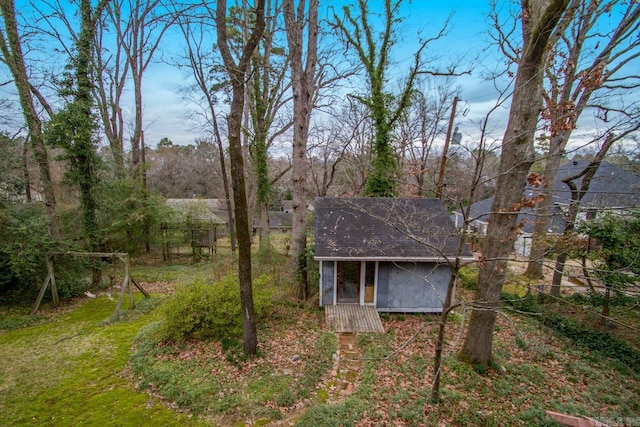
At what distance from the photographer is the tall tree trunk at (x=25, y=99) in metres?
8.45

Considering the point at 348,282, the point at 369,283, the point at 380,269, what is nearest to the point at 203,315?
the point at 348,282

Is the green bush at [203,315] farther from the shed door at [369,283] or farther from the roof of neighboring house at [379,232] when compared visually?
the shed door at [369,283]

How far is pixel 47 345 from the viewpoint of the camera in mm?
6355

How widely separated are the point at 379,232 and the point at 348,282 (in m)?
1.96

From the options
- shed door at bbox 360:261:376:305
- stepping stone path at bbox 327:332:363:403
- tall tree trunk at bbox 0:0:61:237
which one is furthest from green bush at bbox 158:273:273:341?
tall tree trunk at bbox 0:0:61:237

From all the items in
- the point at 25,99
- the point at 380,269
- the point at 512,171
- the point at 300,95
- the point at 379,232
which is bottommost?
the point at 380,269

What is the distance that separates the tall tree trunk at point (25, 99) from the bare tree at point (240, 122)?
25.6 feet

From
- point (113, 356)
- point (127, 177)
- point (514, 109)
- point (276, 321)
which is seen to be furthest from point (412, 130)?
point (113, 356)

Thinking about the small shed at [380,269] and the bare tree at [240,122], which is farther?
the small shed at [380,269]

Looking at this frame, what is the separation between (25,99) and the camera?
8836mm

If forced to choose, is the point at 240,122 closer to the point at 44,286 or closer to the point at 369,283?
the point at 369,283

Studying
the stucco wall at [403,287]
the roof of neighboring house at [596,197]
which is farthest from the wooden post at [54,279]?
the roof of neighboring house at [596,197]

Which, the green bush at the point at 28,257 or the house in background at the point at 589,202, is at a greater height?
the house in background at the point at 589,202

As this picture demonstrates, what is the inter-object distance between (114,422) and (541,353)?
9.18 m
